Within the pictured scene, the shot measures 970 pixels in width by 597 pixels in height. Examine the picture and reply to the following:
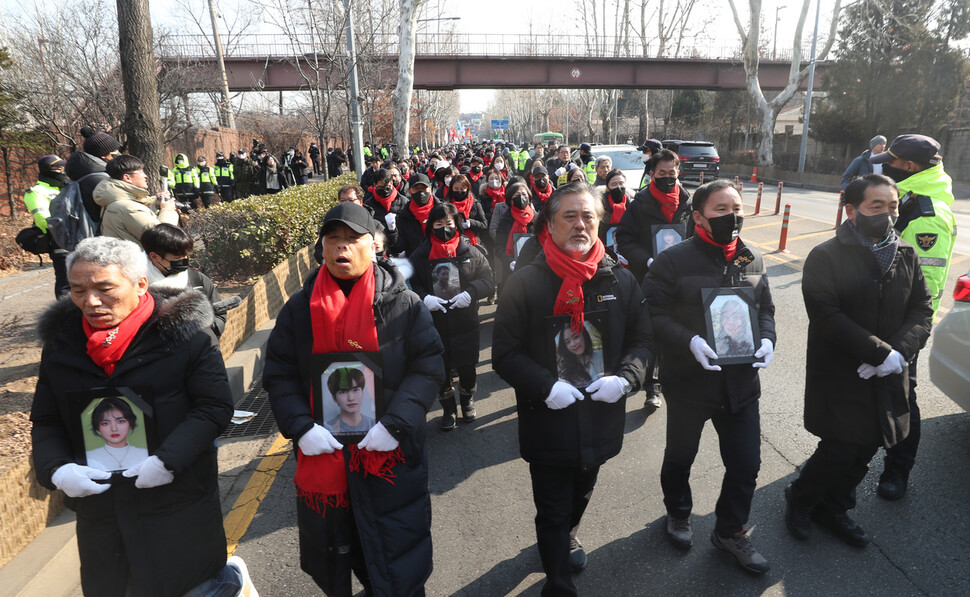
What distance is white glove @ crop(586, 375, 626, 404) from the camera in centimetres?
258

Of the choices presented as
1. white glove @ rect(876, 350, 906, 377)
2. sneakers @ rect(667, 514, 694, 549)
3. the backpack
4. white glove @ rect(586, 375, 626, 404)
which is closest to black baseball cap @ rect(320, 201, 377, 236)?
white glove @ rect(586, 375, 626, 404)

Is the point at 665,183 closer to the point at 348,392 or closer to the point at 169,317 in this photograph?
the point at 348,392

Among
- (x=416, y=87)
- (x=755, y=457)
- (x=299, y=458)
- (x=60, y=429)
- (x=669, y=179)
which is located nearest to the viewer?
(x=60, y=429)

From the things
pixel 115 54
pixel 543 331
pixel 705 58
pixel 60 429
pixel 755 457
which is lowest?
pixel 755 457

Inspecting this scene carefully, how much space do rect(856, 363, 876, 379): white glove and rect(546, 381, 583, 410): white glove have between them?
1555mm

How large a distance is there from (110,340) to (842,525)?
3.67 meters

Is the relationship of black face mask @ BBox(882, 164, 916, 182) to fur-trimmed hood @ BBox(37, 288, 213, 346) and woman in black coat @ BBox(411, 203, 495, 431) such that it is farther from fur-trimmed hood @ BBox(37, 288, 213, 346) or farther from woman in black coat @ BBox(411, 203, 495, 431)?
fur-trimmed hood @ BBox(37, 288, 213, 346)

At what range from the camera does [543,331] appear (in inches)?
107

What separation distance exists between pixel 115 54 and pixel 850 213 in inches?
806

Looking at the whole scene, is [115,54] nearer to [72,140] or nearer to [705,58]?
[72,140]

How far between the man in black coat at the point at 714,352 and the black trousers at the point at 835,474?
0.45 m

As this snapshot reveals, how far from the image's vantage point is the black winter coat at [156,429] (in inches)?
85.7

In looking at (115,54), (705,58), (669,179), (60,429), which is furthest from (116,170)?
(705,58)

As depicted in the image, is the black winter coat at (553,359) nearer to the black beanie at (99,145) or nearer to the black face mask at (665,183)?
the black face mask at (665,183)
